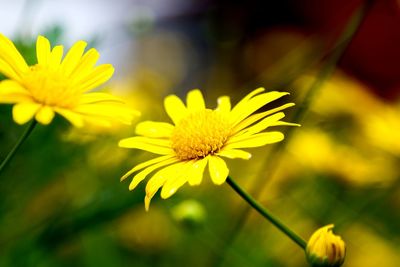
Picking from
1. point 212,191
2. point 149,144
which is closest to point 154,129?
point 149,144

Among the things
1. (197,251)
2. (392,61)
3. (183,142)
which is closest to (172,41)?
(392,61)

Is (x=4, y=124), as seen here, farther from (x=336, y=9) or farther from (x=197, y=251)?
(x=336, y=9)

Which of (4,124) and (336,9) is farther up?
(336,9)

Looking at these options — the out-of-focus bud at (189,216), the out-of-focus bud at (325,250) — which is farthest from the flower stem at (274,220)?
the out-of-focus bud at (189,216)

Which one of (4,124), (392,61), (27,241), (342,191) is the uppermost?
(392,61)

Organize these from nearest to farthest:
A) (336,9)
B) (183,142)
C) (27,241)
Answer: (183,142), (27,241), (336,9)

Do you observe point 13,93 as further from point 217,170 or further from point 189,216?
point 189,216

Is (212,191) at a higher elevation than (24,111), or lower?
lower
